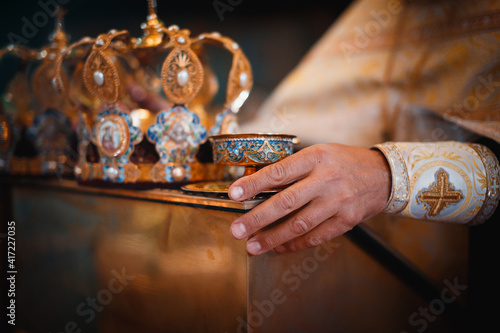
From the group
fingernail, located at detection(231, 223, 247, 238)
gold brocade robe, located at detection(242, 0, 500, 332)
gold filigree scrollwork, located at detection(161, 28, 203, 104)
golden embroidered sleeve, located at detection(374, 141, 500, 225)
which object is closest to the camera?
fingernail, located at detection(231, 223, 247, 238)

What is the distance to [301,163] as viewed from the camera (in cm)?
51

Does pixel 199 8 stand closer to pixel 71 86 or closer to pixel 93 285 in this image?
pixel 71 86

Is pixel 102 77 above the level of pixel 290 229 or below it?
above

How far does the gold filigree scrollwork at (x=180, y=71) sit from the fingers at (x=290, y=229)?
1.32ft

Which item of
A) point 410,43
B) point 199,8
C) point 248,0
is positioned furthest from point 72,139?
point 410,43

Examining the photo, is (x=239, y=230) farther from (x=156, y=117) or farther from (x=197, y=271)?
(x=156, y=117)

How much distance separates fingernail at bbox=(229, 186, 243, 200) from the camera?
485mm

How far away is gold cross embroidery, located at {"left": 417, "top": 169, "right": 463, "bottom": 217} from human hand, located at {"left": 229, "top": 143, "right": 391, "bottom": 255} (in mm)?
121

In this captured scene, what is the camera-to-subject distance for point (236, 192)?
1.59 ft

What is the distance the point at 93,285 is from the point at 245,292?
20.7 inches

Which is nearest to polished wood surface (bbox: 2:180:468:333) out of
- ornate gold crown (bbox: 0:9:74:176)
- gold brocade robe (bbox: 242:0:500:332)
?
gold brocade robe (bbox: 242:0:500:332)

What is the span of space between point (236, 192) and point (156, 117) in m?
0.39

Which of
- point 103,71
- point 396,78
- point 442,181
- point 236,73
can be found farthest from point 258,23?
point 442,181

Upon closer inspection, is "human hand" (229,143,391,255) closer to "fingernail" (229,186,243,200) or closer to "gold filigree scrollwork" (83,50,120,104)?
"fingernail" (229,186,243,200)
